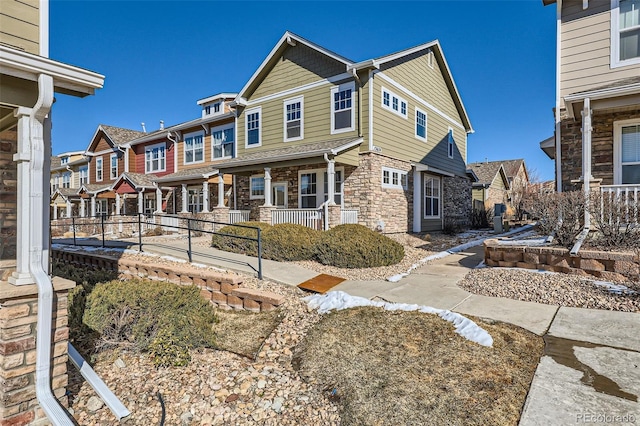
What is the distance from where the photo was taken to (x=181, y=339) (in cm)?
412

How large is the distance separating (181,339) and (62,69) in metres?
3.04

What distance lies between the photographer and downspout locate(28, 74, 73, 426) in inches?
111

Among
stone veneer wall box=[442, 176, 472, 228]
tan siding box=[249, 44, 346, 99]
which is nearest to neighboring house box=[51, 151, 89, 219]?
tan siding box=[249, 44, 346, 99]

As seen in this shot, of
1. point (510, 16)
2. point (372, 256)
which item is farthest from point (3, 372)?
point (510, 16)

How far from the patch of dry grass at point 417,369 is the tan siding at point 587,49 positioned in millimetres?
7896

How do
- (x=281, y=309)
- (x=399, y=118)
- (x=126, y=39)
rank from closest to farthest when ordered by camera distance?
1. (x=281, y=309)
2. (x=126, y=39)
3. (x=399, y=118)

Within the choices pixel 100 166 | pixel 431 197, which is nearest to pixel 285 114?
pixel 431 197

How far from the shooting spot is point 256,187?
52.9ft

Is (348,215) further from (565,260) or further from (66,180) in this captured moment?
(66,180)

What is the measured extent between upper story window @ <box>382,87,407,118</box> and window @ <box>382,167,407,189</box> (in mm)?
2351

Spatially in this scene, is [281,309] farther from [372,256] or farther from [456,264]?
[456,264]

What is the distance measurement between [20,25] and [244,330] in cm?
430

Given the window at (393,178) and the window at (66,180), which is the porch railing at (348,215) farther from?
the window at (66,180)

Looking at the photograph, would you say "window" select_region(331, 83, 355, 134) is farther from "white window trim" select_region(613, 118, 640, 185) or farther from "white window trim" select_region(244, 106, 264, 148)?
"white window trim" select_region(613, 118, 640, 185)
